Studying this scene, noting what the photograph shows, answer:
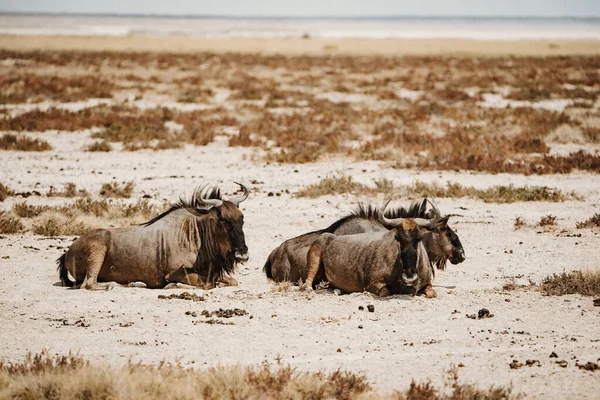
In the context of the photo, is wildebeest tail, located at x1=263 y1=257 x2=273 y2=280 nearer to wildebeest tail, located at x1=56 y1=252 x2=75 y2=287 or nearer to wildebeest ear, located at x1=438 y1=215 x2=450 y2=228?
wildebeest ear, located at x1=438 y1=215 x2=450 y2=228

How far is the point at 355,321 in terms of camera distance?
30.3 feet

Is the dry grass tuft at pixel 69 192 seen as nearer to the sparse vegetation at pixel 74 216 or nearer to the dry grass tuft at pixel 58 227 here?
the sparse vegetation at pixel 74 216

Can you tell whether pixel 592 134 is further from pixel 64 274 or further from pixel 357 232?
pixel 64 274

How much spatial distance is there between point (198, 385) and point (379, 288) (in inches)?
152

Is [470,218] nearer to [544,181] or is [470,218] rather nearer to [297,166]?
[544,181]

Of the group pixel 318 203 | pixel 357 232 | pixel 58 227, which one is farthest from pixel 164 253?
pixel 318 203

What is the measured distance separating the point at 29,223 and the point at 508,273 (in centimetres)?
770

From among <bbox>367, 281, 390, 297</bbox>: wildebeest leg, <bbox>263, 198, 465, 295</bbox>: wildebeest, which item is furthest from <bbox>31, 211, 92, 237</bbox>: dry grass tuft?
<bbox>367, 281, 390, 297</bbox>: wildebeest leg

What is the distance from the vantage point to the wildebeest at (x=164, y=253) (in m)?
10.8

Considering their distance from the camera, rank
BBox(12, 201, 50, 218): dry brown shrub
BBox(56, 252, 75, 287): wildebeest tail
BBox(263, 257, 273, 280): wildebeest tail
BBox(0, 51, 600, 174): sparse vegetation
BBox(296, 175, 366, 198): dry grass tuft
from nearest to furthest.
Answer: BBox(56, 252, 75, 287): wildebeest tail, BBox(263, 257, 273, 280): wildebeest tail, BBox(12, 201, 50, 218): dry brown shrub, BBox(296, 175, 366, 198): dry grass tuft, BBox(0, 51, 600, 174): sparse vegetation

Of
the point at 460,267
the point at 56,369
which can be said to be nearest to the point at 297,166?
the point at 460,267

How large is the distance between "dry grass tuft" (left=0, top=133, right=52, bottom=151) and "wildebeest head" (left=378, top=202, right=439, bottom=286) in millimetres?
14494

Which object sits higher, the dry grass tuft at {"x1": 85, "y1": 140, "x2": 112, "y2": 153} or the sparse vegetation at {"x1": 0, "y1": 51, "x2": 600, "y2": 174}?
the sparse vegetation at {"x1": 0, "y1": 51, "x2": 600, "y2": 174}

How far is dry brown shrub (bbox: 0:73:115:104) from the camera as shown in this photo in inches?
1313
